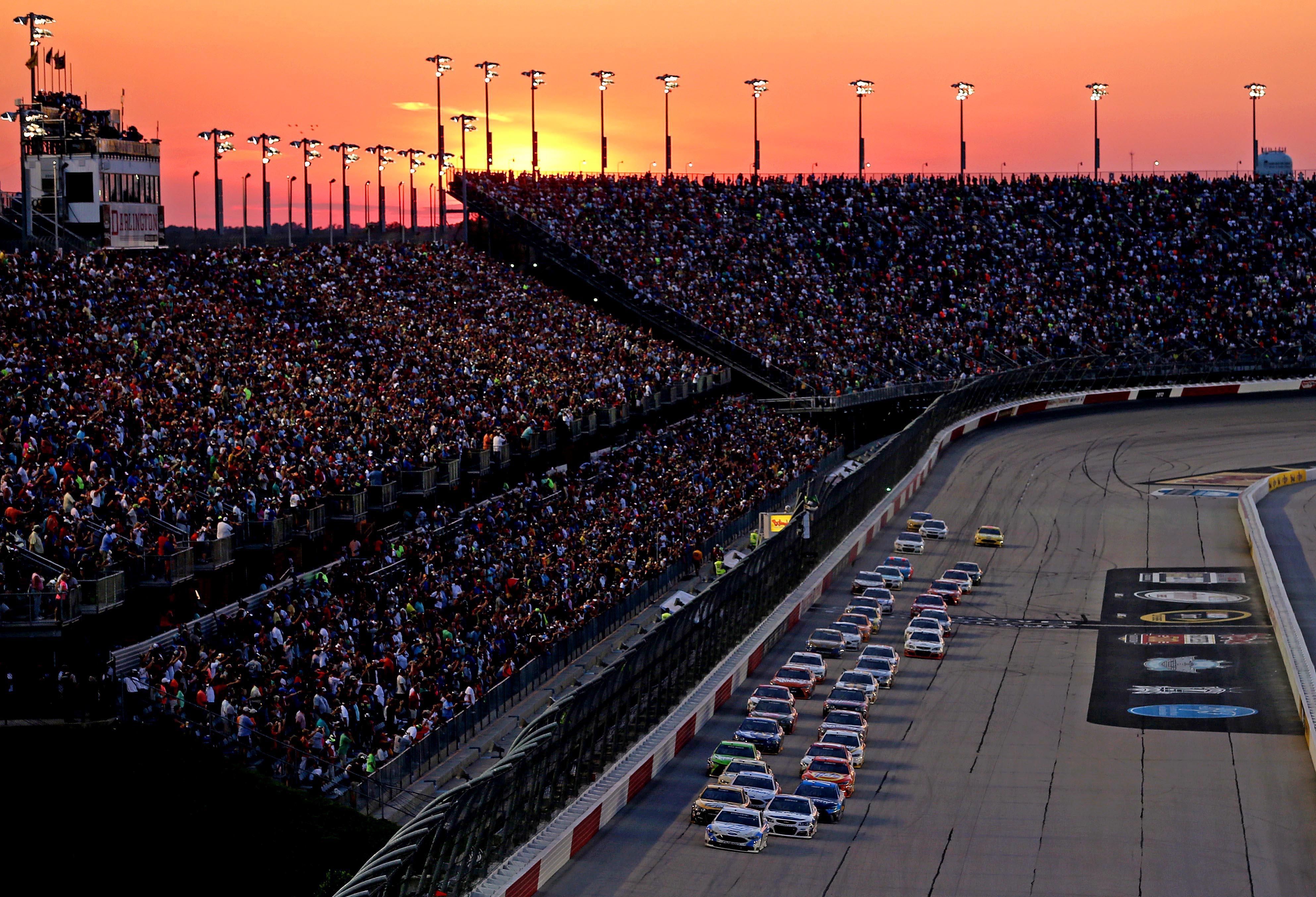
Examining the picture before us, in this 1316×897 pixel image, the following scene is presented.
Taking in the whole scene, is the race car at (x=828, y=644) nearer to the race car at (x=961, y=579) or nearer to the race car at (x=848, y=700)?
the race car at (x=848, y=700)

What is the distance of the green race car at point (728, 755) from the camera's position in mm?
29734

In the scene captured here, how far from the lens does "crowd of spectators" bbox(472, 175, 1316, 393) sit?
247 ft

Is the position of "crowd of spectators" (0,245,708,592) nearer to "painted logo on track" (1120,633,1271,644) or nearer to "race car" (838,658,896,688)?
"race car" (838,658,896,688)

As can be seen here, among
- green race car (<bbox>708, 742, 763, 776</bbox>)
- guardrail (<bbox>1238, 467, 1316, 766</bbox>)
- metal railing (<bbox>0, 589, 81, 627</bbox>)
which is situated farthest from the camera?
guardrail (<bbox>1238, 467, 1316, 766</bbox>)

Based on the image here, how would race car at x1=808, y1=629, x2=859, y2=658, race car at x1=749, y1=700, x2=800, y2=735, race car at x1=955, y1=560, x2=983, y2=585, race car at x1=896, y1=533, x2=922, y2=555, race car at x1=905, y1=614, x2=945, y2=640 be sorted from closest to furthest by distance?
race car at x1=749, y1=700, x2=800, y2=735 → race car at x1=808, y1=629, x2=859, y2=658 → race car at x1=905, y1=614, x2=945, y2=640 → race car at x1=955, y1=560, x2=983, y2=585 → race car at x1=896, y1=533, x2=922, y2=555

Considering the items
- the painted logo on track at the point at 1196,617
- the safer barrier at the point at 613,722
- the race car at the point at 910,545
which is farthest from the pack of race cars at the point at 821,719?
the painted logo on track at the point at 1196,617

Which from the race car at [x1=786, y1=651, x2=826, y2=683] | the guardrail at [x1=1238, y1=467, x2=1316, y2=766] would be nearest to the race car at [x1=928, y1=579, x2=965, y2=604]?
the guardrail at [x1=1238, y1=467, x2=1316, y2=766]

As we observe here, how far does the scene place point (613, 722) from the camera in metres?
27.0

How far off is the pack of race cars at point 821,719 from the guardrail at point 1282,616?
316 inches

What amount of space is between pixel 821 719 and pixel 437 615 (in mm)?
8644

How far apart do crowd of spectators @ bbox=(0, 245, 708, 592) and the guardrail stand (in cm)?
2050

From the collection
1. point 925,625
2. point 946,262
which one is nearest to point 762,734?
point 925,625

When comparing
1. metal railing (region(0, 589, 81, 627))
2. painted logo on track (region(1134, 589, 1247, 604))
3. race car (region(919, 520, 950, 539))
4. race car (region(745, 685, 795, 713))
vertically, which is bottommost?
race car (region(745, 685, 795, 713))

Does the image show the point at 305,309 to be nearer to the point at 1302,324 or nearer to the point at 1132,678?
the point at 1132,678
